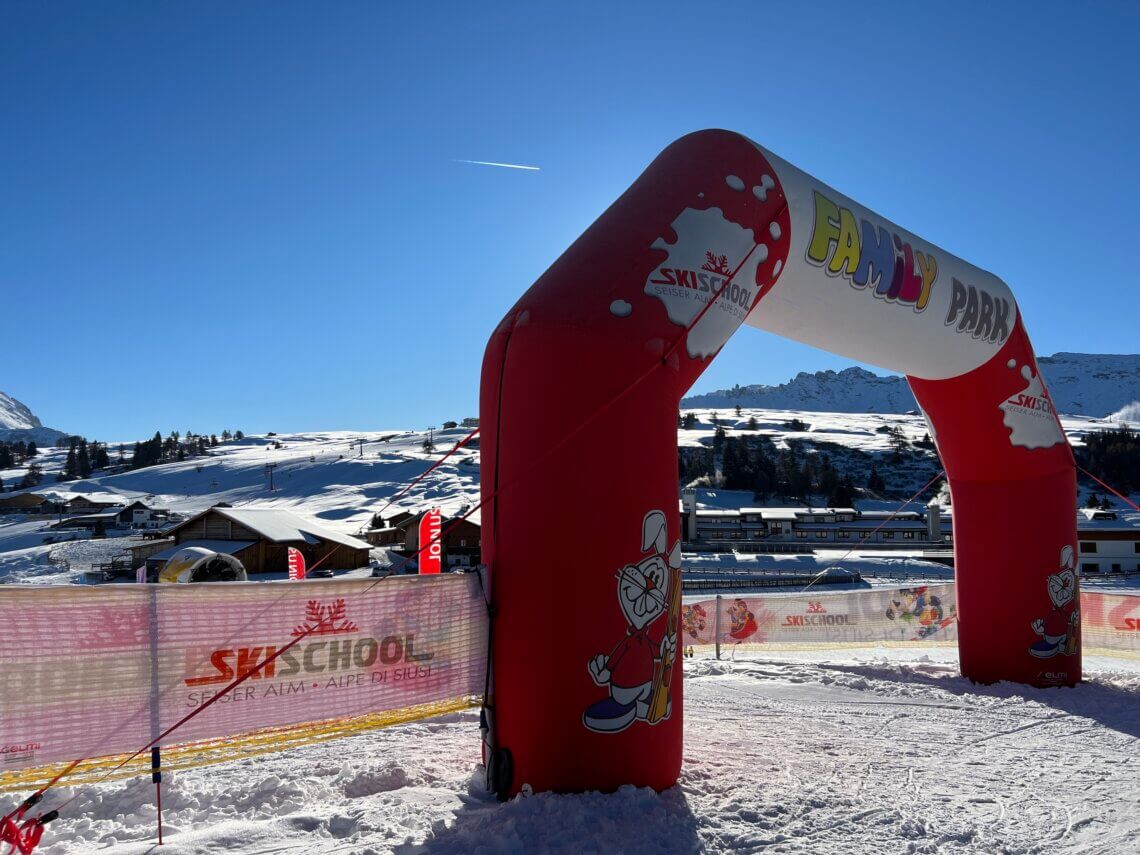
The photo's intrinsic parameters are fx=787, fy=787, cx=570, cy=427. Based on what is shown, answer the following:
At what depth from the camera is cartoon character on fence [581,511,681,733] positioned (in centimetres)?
488

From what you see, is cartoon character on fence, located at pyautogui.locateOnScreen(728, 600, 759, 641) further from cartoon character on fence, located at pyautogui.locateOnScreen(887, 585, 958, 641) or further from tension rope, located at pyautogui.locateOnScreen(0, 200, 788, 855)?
tension rope, located at pyautogui.locateOnScreen(0, 200, 788, 855)

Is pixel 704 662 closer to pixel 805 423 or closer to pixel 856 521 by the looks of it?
pixel 856 521

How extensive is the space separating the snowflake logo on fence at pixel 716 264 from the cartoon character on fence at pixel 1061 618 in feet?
20.3

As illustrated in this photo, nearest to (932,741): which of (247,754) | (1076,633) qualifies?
(1076,633)

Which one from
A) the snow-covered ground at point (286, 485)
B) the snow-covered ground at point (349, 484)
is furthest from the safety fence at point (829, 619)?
the snow-covered ground at point (286, 485)

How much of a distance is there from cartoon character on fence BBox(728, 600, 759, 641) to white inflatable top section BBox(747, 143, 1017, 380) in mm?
5996

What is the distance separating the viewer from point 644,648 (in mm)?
5020

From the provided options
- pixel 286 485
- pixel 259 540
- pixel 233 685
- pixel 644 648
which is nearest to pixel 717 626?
pixel 644 648

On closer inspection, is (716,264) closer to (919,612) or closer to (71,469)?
(919,612)

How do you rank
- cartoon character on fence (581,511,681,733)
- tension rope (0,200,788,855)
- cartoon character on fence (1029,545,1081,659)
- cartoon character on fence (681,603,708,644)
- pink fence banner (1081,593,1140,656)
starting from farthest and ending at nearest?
cartoon character on fence (681,603,708,644)
pink fence banner (1081,593,1140,656)
cartoon character on fence (1029,545,1081,659)
cartoon character on fence (581,511,681,733)
tension rope (0,200,788,855)

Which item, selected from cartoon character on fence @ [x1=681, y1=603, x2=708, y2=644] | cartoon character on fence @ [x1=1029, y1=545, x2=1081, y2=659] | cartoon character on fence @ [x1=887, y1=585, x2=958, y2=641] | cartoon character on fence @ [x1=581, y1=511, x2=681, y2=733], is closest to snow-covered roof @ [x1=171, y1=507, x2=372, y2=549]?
cartoon character on fence @ [x1=681, y1=603, x2=708, y2=644]

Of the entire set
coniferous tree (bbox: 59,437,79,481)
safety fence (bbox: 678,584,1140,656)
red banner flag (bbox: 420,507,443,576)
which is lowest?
safety fence (bbox: 678,584,1140,656)

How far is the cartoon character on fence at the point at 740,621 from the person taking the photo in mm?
13484

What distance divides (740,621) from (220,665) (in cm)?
1038
